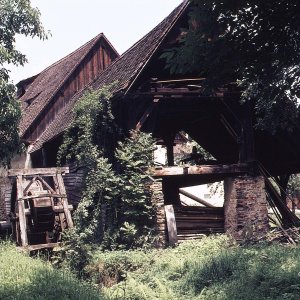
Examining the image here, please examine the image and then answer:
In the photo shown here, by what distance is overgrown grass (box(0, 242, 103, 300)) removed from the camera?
6859 millimetres

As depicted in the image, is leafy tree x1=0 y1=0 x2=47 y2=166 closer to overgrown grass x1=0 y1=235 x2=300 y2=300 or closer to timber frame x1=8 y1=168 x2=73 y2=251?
timber frame x1=8 y1=168 x2=73 y2=251

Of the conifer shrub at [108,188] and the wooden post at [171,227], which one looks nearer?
the conifer shrub at [108,188]

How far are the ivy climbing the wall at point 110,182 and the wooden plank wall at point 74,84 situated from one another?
326 inches

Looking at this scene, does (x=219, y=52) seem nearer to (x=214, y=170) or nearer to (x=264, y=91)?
(x=264, y=91)

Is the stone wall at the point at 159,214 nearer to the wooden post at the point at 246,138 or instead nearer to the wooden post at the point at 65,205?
the wooden post at the point at 65,205

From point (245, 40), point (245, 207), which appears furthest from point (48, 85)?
point (245, 40)

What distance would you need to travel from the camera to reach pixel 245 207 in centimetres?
1221

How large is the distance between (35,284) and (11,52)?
372 inches

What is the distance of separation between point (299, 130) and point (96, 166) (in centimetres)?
644

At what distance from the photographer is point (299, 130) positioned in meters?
13.5

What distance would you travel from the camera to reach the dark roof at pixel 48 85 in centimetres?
2109

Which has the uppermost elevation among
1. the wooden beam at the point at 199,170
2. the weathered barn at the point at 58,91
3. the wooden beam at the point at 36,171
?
the weathered barn at the point at 58,91

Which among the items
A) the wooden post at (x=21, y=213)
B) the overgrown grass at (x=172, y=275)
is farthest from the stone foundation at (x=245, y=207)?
the wooden post at (x=21, y=213)

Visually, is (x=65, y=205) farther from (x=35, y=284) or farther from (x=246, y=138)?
(x=246, y=138)
